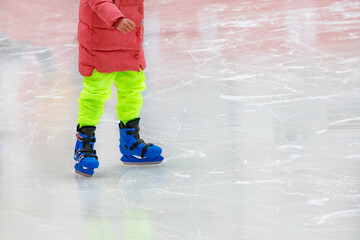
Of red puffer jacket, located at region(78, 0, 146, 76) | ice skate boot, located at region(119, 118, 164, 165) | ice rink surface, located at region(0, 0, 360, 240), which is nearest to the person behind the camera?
ice rink surface, located at region(0, 0, 360, 240)

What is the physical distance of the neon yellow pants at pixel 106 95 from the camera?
3.01m

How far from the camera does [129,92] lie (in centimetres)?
315

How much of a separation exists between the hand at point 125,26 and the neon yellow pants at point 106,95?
309 millimetres

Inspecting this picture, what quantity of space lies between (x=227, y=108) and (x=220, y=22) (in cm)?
281

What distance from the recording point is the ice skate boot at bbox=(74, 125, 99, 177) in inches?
119

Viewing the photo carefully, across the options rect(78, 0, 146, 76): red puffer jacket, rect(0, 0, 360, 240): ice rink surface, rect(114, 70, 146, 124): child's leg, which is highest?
rect(78, 0, 146, 76): red puffer jacket

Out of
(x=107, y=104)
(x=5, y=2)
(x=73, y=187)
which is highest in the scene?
(x=73, y=187)

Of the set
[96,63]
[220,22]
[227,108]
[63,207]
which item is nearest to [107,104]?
[227,108]

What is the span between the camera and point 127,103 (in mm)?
3178

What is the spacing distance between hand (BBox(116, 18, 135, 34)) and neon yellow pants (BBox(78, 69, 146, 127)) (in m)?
0.31

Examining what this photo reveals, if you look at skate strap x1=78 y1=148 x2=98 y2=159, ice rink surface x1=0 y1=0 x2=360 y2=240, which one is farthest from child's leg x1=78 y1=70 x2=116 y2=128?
ice rink surface x1=0 y1=0 x2=360 y2=240

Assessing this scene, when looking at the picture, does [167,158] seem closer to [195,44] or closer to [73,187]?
[73,187]

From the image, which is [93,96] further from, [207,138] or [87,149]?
[207,138]

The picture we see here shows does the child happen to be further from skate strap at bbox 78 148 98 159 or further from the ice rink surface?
the ice rink surface
